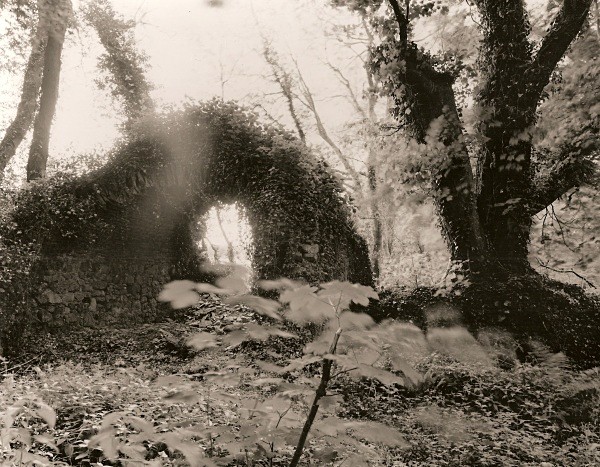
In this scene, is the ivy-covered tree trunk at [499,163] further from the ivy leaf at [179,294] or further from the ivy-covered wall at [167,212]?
the ivy leaf at [179,294]

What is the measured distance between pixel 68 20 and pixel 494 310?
1611 cm

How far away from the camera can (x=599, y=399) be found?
5012mm

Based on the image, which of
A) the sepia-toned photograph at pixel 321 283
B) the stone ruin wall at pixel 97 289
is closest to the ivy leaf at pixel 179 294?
the sepia-toned photograph at pixel 321 283

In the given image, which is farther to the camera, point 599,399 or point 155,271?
point 155,271

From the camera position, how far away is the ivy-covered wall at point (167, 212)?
9961mm

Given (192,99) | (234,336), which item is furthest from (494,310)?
(192,99)

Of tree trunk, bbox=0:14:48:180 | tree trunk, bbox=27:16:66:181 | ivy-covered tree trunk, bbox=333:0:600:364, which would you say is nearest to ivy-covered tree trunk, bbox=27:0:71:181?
tree trunk, bbox=27:16:66:181

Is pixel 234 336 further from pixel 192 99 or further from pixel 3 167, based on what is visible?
pixel 3 167

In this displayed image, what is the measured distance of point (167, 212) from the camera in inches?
551

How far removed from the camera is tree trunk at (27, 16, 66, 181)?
505 inches

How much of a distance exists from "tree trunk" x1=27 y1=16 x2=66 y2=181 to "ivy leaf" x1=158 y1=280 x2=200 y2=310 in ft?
43.9

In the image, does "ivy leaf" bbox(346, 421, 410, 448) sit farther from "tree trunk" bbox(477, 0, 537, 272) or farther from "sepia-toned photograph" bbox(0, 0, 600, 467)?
"tree trunk" bbox(477, 0, 537, 272)

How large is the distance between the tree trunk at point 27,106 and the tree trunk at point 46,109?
71cm

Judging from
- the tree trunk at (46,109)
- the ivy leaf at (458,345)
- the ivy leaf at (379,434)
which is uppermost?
the tree trunk at (46,109)
